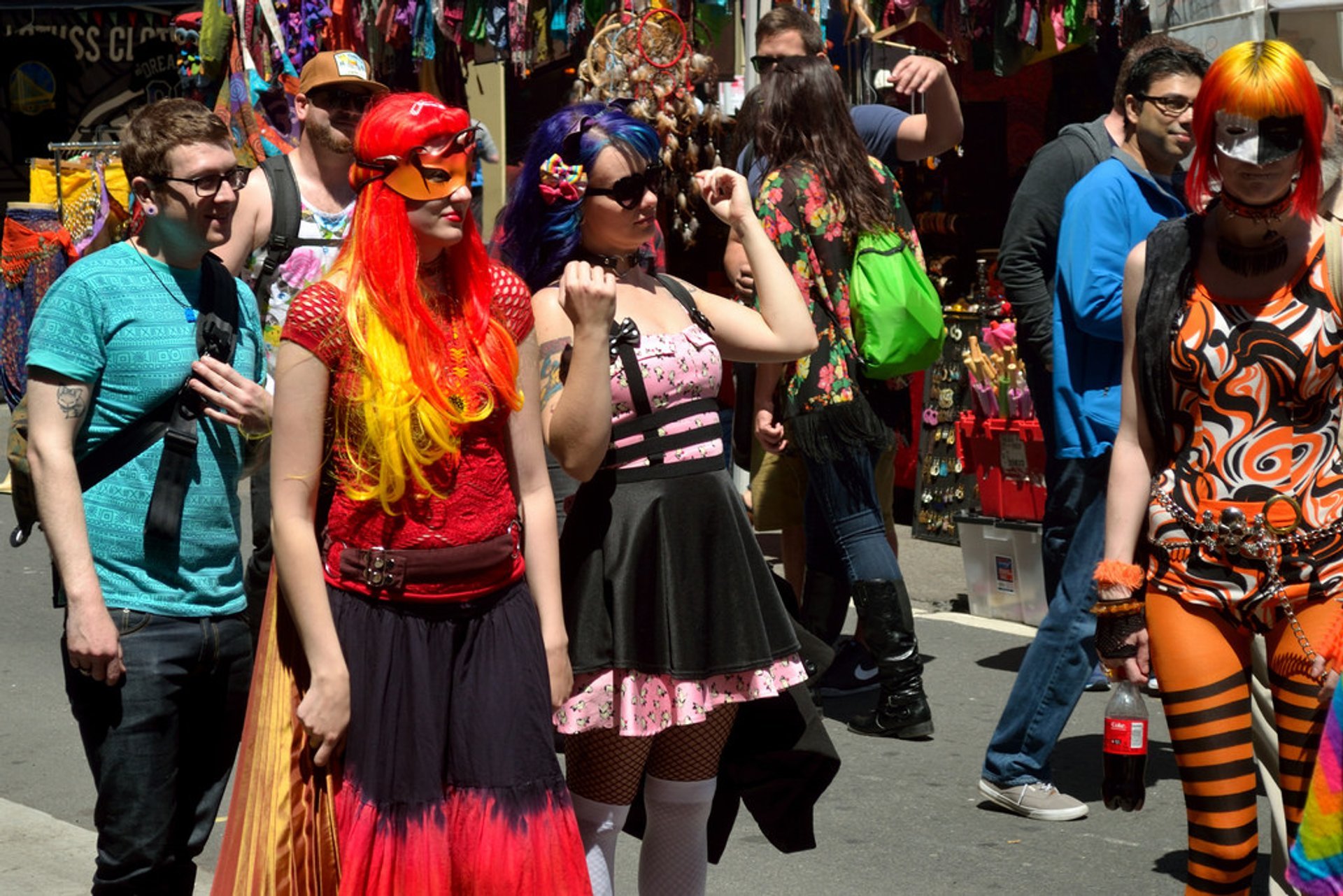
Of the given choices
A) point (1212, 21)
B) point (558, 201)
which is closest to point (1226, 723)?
point (558, 201)

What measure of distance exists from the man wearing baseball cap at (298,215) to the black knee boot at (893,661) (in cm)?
203

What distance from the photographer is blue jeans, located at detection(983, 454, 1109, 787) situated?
5.16 meters

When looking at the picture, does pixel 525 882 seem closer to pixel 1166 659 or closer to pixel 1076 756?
pixel 1166 659

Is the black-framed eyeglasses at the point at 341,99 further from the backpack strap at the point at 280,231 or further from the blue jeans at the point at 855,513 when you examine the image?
the blue jeans at the point at 855,513

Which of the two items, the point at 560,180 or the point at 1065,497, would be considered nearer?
the point at 560,180

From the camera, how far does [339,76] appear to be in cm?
514

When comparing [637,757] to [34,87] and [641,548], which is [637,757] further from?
[34,87]

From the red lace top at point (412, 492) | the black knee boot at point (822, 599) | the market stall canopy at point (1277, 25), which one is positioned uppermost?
the market stall canopy at point (1277, 25)

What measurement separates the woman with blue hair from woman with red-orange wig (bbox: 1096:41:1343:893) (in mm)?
818

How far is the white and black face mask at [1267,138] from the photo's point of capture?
11.5 ft

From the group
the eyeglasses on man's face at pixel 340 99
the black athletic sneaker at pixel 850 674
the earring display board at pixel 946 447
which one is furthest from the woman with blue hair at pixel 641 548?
the earring display board at pixel 946 447

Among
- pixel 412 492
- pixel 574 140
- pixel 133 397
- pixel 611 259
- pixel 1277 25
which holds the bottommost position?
pixel 412 492

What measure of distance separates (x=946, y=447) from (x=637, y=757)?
→ 5.28 metres

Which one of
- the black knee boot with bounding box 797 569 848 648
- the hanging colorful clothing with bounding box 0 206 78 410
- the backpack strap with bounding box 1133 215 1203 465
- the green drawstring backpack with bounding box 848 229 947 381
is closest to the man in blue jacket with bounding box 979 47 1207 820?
the green drawstring backpack with bounding box 848 229 947 381
